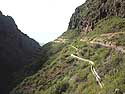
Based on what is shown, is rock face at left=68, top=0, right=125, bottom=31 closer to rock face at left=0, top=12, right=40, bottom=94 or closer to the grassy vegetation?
the grassy vegetation

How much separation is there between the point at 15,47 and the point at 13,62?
8.81m

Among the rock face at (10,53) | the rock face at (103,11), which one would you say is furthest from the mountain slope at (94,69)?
the rock face at (10,53)

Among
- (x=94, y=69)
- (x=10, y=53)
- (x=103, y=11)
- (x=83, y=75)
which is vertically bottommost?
(x=83, y=75)

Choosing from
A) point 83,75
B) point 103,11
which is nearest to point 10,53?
point 103,11

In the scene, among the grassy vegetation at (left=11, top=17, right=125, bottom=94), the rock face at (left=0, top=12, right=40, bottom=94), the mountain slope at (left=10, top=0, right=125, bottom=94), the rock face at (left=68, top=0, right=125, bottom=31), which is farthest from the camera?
the rock face at (left=0, top=12, right=40, bottom=94)

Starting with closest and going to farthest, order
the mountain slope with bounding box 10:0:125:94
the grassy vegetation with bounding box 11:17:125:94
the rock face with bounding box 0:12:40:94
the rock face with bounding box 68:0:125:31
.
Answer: the grassy vegetation with bounding box 11:17:125:94 < the mountain slope with bounding box 10:0:125:94 < the rock face with bounding box 68:0:125:31 < the rock face with bounding box 0:12:40:94

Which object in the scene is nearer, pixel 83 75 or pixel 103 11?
pixel 83 75

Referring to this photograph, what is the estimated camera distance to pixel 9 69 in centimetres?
8869

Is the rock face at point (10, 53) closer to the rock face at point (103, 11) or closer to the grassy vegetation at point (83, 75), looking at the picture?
the grassy vegetation at point (83, 75)

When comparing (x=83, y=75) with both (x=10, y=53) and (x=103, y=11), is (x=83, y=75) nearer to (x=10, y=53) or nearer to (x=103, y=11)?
(x=103, y=11)

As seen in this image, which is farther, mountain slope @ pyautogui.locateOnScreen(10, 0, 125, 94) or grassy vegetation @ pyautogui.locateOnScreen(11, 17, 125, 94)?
mountain slope @ pyautogui.locateOnScreen(10, 0, 125, 94)

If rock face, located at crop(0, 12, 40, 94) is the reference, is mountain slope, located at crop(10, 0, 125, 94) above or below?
below

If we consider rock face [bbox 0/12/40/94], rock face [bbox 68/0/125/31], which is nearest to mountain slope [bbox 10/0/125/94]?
rock face [bbox 68/0/125/31]

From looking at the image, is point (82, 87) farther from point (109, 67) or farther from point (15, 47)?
point (15, 47)
